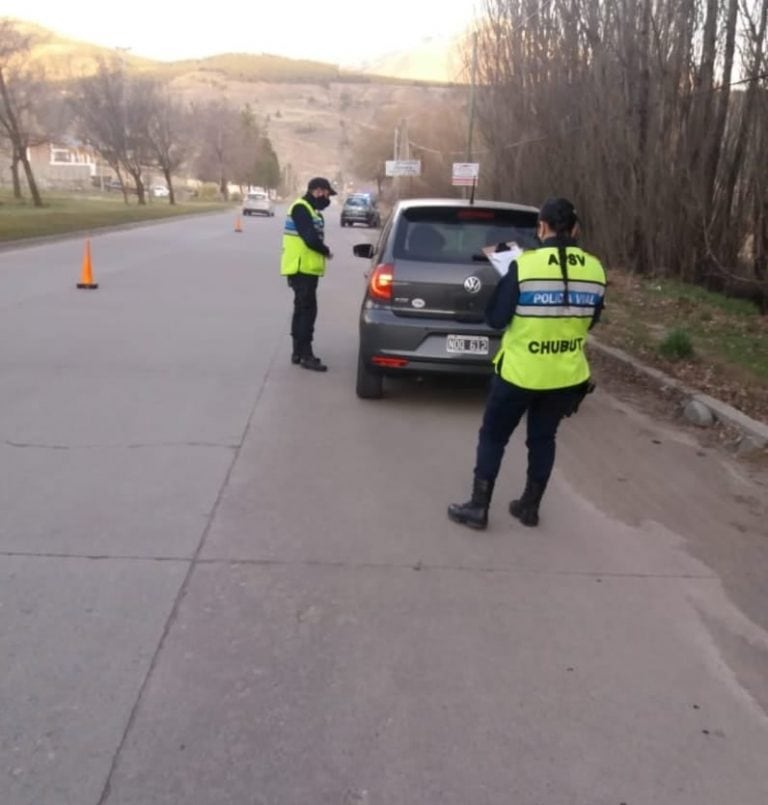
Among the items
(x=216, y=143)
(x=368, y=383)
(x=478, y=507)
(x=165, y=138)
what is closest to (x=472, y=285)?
(x=368, y=383)

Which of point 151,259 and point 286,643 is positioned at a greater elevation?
point 286,643

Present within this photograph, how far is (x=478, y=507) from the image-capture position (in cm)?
518

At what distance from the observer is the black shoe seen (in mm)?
9531

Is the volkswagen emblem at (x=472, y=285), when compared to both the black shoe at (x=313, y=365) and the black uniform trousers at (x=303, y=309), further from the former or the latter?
the black shoe at (x=313, y=365)

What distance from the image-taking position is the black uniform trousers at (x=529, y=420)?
499 centimetres

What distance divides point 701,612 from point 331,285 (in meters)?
15.0

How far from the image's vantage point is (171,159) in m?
81.8

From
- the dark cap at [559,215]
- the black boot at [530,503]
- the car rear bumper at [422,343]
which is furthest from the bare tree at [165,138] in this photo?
the dark cap at [559,215]

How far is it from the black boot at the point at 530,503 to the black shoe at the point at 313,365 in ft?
14.6

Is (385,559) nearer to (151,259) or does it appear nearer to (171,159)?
(151,259)

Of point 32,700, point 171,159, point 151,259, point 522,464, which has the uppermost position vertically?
point 32,700

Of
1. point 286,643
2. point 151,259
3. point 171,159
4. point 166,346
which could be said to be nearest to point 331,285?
point 151,259

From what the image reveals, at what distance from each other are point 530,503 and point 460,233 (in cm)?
309

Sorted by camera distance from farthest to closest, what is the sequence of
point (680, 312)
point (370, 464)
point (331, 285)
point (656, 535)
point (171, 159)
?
point (171, 159), point (331, 285), point (680, 312), point (370, 464), point (656, 535)
